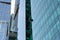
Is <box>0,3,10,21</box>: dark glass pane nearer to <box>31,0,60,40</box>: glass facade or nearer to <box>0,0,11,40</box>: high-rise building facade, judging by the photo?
<box>0,0,11,40</box>: high-rise building facade

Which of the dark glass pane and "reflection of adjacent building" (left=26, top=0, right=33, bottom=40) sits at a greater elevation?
the dark glass pane

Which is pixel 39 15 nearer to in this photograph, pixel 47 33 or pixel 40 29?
pixel 40 29

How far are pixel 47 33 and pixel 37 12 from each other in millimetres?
20443

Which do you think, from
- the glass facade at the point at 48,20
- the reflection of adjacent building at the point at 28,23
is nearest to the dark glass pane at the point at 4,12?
the glass facade at the point at 48,20

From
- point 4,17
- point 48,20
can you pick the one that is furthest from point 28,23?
point 4,17

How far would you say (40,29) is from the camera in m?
76.2

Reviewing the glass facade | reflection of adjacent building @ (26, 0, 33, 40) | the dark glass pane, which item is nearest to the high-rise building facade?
the dark glass pane

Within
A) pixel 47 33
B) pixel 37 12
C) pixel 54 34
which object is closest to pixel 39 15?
pixel 37 12

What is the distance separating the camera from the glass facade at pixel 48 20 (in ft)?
196

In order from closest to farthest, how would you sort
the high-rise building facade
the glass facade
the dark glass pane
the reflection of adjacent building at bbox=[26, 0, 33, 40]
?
the reflection of adjacent building at bbox=[26, 0, 33, 40] → the glass facade → the high-rise building facade → the dark glass pane

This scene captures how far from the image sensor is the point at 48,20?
6731cm

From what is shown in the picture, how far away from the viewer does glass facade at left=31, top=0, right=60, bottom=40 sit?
5988 centimetres

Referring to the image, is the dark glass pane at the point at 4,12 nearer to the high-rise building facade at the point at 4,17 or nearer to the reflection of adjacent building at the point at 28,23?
the high-rise building facade at the point at 4,17

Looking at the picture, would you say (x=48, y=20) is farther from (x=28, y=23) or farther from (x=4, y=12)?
(x=4, y=12)
